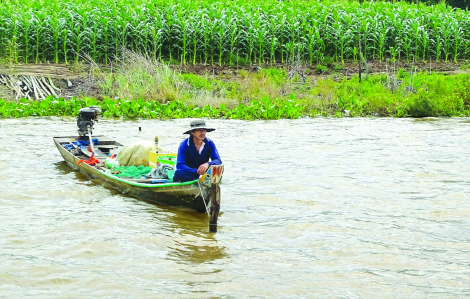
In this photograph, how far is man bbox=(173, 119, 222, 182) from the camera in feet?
27.1

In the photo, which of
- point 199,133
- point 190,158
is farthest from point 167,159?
point 199,133

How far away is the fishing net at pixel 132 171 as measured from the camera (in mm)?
9781

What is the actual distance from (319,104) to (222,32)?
6.39 m

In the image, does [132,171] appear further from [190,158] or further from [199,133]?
[199,133]

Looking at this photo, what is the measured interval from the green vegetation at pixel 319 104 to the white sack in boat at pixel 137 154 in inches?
336

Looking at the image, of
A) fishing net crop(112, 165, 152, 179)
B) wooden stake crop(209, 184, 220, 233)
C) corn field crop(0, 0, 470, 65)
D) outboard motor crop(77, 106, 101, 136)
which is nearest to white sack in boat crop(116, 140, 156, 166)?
fishing net crop(112, 165, 152, 179)

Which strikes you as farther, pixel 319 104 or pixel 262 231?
pixel 319 104

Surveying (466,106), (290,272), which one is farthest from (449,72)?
(290,272)

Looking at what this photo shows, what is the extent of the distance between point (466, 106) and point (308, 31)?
366 inches

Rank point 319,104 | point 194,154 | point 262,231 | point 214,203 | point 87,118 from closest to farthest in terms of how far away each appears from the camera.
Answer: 1. point 214,203
2. point 262,231
3. point 194,154
4. point 87,118
5. point 319,104

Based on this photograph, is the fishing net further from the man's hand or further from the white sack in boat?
the man's hand

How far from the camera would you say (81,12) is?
2511 centimetres

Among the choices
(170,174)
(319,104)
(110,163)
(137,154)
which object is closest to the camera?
(170,174)

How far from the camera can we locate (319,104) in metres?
20.8
